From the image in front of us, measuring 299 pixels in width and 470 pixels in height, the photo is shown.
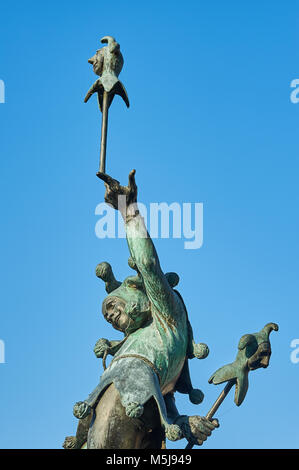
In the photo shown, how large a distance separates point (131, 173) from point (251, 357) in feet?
8.28

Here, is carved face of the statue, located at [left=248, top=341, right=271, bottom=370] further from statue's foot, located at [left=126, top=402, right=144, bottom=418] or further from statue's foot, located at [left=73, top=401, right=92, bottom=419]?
statue's foot, located at [left=73, top=401, right=92, bottom=419]

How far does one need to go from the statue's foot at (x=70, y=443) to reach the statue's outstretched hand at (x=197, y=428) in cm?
111

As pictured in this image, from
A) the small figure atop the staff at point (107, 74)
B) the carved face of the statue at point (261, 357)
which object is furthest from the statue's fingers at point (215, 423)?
the small figure atop the staff at point (107, 74)

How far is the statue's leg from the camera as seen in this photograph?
11.9m

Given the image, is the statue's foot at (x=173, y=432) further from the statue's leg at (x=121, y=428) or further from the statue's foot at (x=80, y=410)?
the statue's foot at (x=80, y=410)

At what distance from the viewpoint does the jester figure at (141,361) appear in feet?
39.2

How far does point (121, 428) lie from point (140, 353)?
853mm

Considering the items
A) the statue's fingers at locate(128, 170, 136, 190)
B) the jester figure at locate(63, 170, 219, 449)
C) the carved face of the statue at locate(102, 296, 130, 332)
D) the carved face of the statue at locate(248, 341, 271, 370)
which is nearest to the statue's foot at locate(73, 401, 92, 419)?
the jester figure at locate(63, 170, 219, 449)

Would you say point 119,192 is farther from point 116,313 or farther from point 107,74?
point 116,313

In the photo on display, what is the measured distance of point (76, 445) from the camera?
41.2 ft

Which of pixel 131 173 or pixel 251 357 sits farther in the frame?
pixel 251 357

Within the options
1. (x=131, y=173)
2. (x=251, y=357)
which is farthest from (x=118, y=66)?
(x=251, y=357)

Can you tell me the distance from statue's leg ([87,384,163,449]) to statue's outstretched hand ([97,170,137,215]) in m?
1.88
